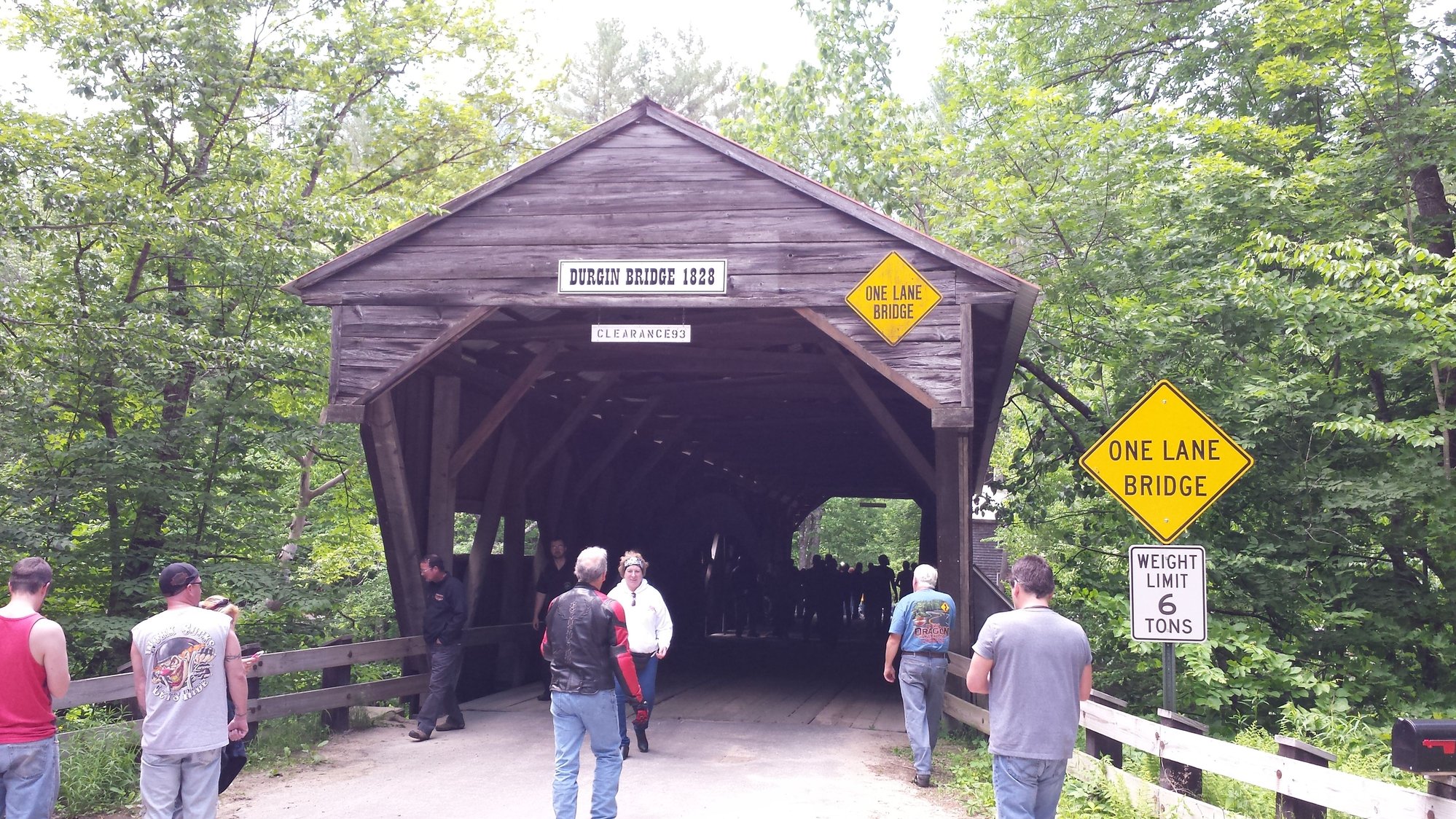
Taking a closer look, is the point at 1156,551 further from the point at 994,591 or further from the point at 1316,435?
the point at 1316,435

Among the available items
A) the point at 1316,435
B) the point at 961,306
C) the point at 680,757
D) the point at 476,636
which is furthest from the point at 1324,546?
Result: the point at 476,636

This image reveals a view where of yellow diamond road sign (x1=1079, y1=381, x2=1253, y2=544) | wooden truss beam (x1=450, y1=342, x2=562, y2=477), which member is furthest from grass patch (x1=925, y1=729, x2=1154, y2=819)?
wooden truss beam (x1=450, y1=342, x2=562, y2=477)

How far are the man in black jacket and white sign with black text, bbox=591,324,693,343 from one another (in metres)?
2.30

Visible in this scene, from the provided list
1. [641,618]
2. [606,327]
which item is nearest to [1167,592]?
[641,618]

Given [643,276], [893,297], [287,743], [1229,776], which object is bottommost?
[287,743]

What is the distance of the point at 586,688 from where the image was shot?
6.11 metres

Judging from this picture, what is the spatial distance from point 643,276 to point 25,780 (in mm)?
5736

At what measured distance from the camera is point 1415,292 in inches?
374

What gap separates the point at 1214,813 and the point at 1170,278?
7147 mm

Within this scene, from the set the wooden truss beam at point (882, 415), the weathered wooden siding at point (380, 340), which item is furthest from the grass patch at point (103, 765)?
the wooden truss beam at point (882, 415)

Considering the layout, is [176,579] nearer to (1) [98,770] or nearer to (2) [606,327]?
(1) [98,770]

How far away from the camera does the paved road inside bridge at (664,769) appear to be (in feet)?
23.7

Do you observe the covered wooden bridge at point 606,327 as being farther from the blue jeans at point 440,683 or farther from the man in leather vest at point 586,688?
the man in leather vest at point 586,688

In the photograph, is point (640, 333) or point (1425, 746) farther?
point (640, 333)
